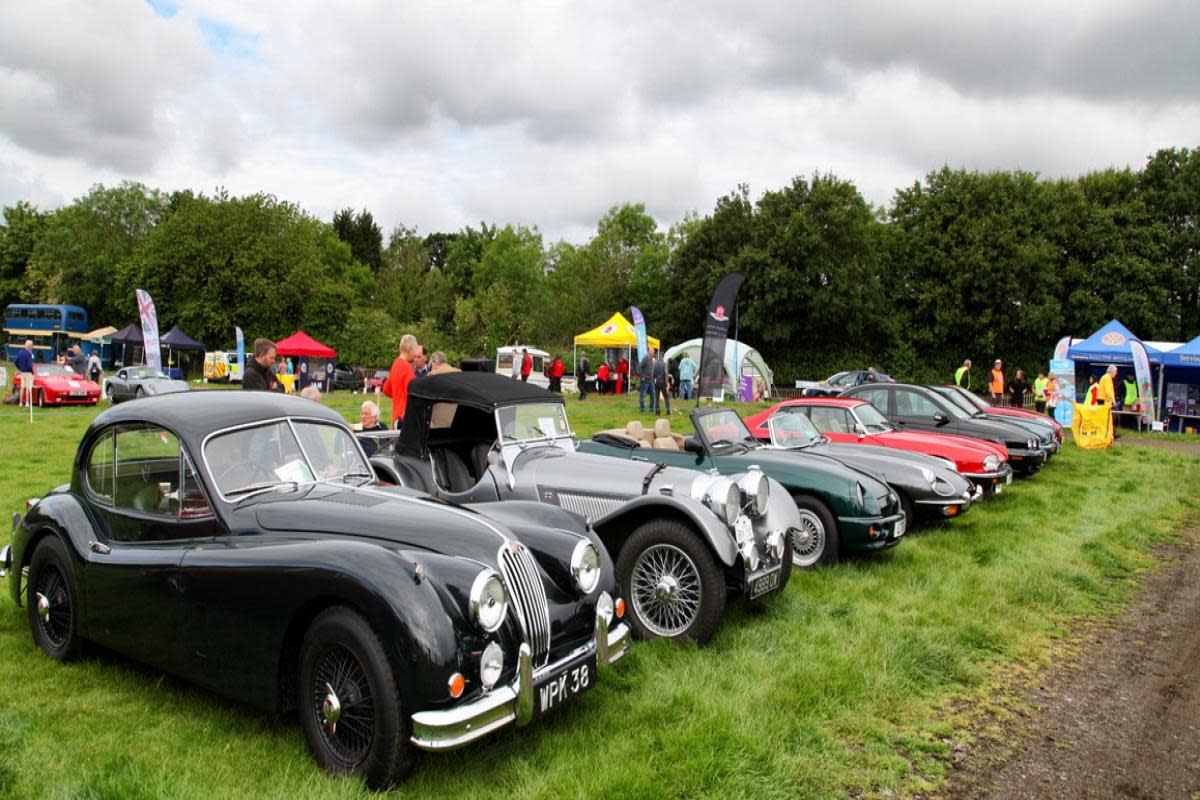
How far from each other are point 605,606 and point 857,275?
39302 millimetres

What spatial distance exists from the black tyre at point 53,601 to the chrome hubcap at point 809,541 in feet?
18.3

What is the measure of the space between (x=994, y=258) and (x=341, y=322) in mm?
37381

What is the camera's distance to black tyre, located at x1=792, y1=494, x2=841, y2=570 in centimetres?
707

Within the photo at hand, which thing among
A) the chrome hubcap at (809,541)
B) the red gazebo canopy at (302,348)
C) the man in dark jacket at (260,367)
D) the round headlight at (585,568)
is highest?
the red gazebo canopy at (302,348)

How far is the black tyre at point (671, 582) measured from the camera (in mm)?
4988

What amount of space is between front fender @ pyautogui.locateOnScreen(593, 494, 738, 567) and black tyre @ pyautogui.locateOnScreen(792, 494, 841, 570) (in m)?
2.17

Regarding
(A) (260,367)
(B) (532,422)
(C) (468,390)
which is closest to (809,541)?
(B) (532,422)

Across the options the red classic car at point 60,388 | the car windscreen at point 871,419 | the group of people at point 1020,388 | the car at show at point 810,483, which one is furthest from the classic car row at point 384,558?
the red classic car at point 60,388

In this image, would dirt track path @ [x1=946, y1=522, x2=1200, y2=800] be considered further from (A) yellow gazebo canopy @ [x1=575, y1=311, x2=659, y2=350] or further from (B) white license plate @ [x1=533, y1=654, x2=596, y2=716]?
(A) yellow gazebo canopy @ [x1=575, y1=311, x2=659, y2=350]

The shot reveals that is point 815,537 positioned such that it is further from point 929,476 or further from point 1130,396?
point 1130,396

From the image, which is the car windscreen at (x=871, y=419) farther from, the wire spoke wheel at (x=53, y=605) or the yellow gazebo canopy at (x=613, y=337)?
the yellow gazebo canopy at (x=613, y=337)

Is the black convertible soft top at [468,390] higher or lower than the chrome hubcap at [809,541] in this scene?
higher

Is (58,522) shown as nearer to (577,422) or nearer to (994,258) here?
(577,422)

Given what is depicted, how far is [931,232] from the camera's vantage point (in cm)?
4169
